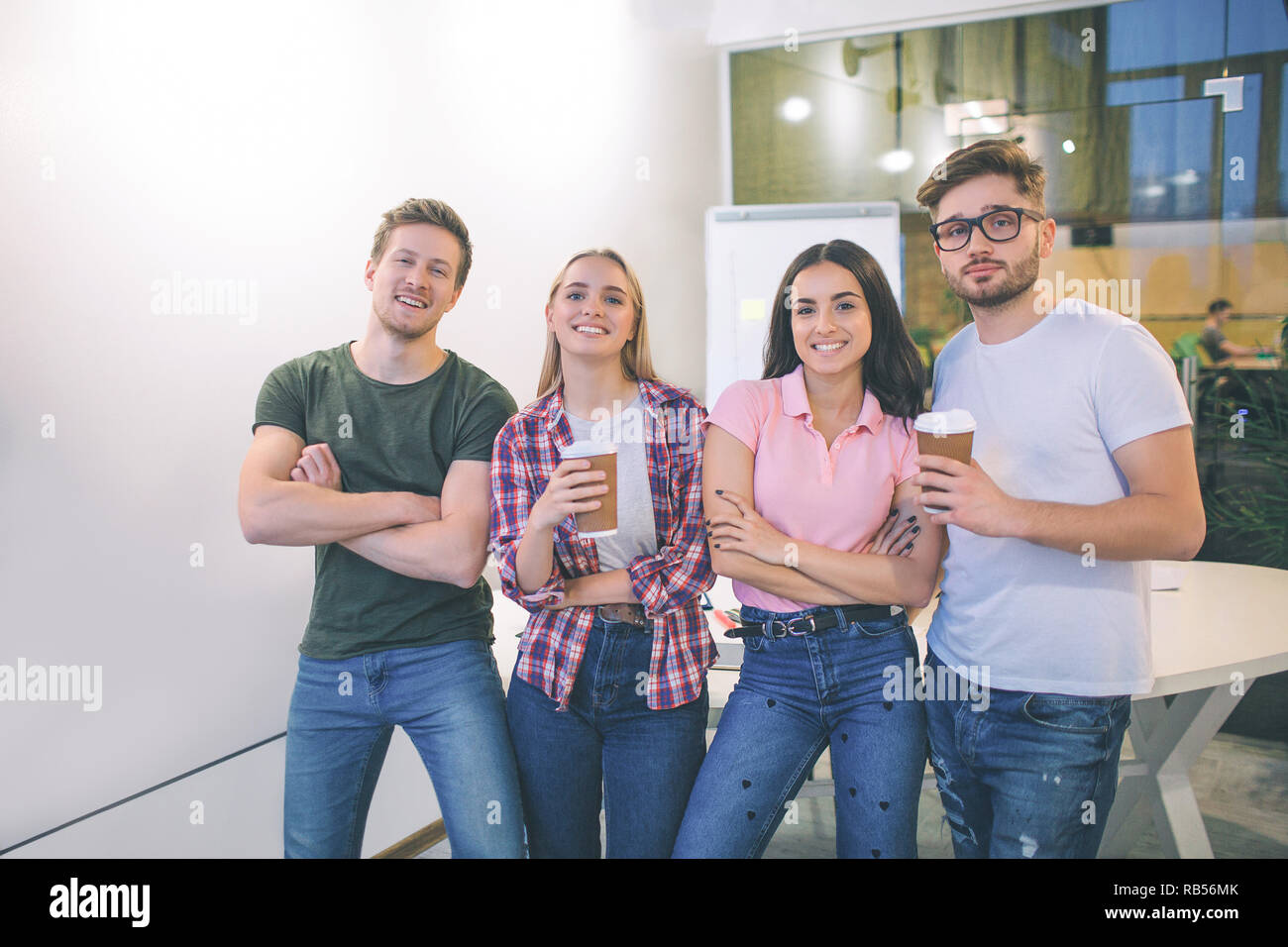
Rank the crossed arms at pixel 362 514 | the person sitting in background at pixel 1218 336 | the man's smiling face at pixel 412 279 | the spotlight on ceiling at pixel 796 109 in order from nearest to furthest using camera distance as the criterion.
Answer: the crossed arms at pixel 362 514
the man's smiling face at pixel 412 279
the person sitting in background at pixel 1218 336
the spotlight on ceiling at pixel 796 109


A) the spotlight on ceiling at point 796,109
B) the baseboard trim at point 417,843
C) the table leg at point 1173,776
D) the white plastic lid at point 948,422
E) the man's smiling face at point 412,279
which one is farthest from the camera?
the spotlight on ceiling at point 796,109

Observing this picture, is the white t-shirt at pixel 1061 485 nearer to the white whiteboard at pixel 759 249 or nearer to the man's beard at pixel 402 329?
the man's beard at pixel 402 329

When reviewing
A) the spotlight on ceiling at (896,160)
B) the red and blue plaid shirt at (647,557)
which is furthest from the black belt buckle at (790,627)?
the spotlight on ceiling at (896,160)

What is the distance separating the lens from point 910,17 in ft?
15.1

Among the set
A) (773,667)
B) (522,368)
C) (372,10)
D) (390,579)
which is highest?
(372,10)

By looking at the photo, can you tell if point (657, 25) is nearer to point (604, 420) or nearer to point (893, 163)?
point (893, 163)

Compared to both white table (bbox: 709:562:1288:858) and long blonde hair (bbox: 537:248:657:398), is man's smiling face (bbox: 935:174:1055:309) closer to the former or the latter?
long blonde hair (bbox: 537:248:657:398)

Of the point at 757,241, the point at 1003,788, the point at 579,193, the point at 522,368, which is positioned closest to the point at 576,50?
the point at 579,193

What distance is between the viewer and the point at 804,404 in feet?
5.30

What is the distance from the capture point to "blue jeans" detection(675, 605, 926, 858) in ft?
4.98

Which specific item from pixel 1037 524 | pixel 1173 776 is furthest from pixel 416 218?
pixel 1173 776

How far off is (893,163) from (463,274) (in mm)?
3653

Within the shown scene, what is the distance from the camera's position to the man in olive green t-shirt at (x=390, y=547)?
1656mm

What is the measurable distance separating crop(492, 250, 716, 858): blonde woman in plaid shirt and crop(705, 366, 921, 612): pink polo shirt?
0.43ft
